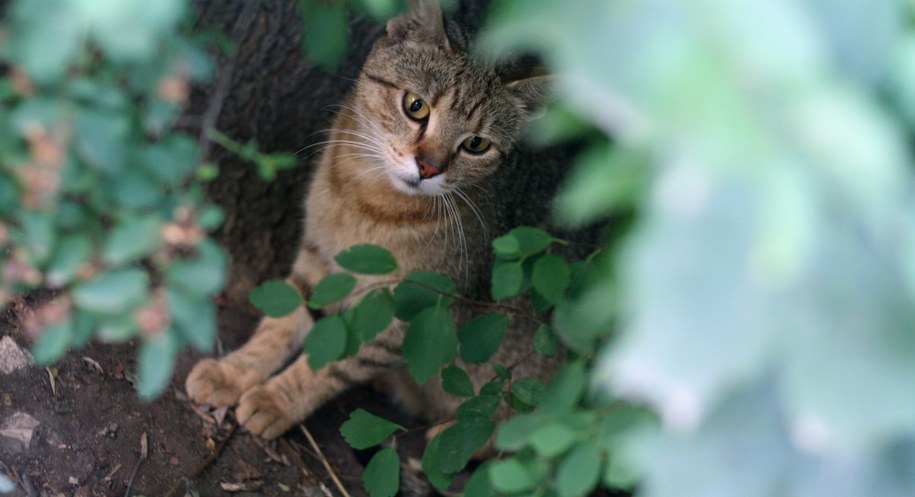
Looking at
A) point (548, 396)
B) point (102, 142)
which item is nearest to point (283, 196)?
point (548, 396)

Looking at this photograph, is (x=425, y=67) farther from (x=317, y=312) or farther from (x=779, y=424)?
(x=779, y=424)

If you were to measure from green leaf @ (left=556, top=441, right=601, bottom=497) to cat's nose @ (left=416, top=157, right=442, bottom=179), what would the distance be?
54.3 inches

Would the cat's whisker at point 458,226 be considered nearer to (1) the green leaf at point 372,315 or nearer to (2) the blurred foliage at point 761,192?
(1) the green leaf at point 372,315

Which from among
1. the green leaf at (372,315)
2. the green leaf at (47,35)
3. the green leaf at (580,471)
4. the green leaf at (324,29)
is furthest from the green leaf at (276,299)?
the green leaf at (47,35)

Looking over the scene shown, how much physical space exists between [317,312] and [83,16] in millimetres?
2251

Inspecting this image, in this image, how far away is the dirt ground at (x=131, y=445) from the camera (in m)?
2.25

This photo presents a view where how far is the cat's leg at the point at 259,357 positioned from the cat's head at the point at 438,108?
48cm

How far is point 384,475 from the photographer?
1.98m

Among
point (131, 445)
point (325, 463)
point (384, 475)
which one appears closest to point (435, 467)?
point (384, 475)

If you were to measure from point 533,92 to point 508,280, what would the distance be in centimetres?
101

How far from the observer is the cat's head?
251cm

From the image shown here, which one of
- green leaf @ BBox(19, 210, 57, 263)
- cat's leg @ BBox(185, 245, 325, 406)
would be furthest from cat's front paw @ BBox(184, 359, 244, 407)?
green leaf @ BBox(19, 210, 57, 263)

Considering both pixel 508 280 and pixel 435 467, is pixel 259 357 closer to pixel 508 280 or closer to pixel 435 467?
pixel 435 467

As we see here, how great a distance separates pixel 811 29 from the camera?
0.67 metres
